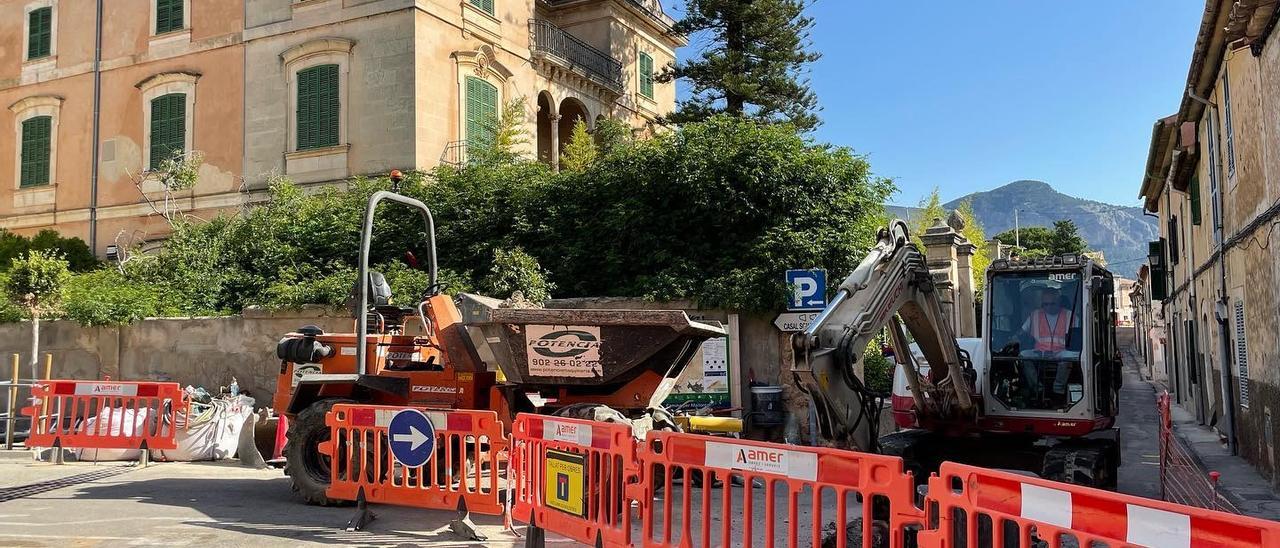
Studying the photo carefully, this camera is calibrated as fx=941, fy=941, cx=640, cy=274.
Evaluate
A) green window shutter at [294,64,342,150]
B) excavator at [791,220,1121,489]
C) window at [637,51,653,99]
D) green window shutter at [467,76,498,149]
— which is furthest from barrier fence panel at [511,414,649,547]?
window at [637,51,653,99]

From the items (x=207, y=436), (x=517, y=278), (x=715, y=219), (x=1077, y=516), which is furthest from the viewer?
(x=517, y=278)

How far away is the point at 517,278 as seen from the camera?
1605cm

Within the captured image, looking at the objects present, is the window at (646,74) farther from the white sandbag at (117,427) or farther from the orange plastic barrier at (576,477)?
the orange plastic barrier at (576,477)

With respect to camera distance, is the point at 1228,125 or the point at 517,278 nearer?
the point at 1228,125

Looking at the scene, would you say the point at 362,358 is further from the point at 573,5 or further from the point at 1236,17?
the point at 573,5

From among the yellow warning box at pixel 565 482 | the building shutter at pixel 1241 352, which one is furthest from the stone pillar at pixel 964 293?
the yellow warning box at pixel 565 482

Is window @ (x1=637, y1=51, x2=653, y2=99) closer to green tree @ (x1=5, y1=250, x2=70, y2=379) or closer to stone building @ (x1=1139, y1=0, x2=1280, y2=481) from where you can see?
stone building @ (x1=1139, y1=0, x2=1280, y2=481)

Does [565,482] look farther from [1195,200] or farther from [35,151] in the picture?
[35,151]

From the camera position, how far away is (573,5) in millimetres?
27672

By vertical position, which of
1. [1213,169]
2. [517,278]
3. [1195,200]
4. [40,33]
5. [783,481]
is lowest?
[783,481]

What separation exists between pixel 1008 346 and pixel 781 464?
5230 mm

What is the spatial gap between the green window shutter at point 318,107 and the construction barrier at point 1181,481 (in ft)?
60.1

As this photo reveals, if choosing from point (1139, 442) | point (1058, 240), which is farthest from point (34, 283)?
point (1058, 240)

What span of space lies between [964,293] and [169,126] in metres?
19.9
